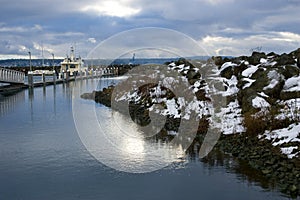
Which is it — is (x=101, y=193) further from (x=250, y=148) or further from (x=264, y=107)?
(x=264, y=107)

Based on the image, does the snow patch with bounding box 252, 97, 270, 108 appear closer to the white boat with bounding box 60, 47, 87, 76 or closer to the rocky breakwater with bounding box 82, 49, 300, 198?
the rocky breakwater with bounding box 82, 49, 300, 198

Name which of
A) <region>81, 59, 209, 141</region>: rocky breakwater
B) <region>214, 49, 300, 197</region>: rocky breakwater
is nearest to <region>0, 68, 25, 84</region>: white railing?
<region>81, 59, 209, 141</region>: rocky breakwater

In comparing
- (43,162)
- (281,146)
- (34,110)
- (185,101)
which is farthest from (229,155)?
(34,110)

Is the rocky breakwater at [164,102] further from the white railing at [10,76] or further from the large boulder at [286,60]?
the white railing at [10,76]

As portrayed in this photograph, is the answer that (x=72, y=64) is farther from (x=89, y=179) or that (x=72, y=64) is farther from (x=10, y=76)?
(x=89, y=179)

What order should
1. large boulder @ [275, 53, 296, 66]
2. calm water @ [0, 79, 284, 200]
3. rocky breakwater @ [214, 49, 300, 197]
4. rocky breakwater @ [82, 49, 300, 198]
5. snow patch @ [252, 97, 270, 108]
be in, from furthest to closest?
large boulder @ [275, 53, 296, 66] < snow patch @ [252, 97, 270, 108] < rocky breakwater @ [82, 49, 300, 198] < rocky breakwater @ [214, 49, 300, 197] < calm water @ [0, 79, 284, 200]

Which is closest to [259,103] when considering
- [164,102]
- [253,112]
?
[253,112]

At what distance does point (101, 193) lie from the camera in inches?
394

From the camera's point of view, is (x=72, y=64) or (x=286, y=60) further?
(x=72, y=64)

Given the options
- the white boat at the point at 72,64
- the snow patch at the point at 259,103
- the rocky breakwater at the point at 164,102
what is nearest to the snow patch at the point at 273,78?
the snow patch at the point at 259,103

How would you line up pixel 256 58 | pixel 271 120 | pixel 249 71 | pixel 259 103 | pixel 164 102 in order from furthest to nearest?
1. pixel 256 58
2. pixel 164 102
3. pixel 249 71
4. pixel 259 103
5. pixel 271 120

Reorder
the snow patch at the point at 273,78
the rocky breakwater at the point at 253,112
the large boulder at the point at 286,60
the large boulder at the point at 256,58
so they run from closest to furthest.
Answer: the rocky breakwater at the point at 253,112
the snow patch at the point at 273,78
the large boulder at the point at 286,60
the large boulder at the point at 256,58

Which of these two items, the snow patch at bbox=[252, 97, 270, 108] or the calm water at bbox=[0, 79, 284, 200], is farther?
the snow patch at bbox=[252, 97, 270, 108]

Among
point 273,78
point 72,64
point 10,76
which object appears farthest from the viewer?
point 72,64
